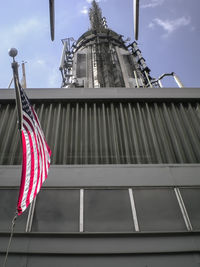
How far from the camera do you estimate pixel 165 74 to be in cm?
1258

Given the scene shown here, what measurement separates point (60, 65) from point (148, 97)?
15.3 meters

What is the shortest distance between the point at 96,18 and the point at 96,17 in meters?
0.65

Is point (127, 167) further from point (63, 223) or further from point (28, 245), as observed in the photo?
point (28, 245)

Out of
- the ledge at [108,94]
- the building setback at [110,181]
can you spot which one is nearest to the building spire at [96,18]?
the ledge at [108,94]

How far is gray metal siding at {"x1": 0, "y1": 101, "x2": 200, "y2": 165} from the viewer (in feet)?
21.6

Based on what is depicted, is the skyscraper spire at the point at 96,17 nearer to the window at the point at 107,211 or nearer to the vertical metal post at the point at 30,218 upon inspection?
the window at the point at 107,211

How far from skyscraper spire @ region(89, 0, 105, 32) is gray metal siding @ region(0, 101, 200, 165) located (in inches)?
1243

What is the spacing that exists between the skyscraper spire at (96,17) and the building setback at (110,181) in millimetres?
31533

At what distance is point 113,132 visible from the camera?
7.24 meters

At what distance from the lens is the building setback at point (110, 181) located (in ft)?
14.4

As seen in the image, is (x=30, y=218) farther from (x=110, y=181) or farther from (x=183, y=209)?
(x=183, y=209)

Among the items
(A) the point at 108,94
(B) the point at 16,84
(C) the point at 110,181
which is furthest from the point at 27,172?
(A) the point at 108,94

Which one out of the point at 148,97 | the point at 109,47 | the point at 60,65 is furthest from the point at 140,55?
the point at 148,97

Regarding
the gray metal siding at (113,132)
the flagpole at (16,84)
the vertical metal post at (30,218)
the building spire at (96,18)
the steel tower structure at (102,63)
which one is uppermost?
the building spire at (96,18)
